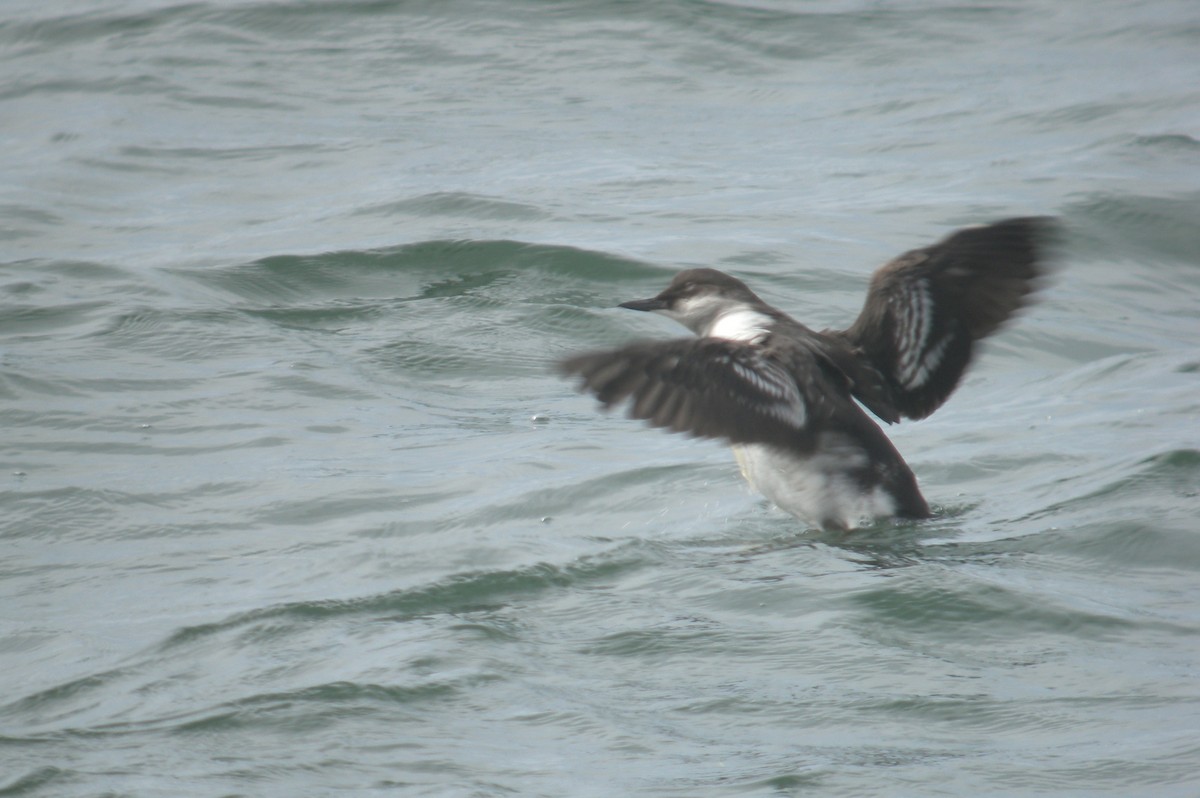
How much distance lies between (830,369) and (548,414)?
6.91 ft

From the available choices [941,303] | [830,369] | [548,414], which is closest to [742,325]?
[830,369]

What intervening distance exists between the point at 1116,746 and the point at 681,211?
777 centimetres

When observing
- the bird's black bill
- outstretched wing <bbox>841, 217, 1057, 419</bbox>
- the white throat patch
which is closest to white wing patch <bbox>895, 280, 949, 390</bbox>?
outstretched wing <bbox>841, 217, 1057, 419</bbox>

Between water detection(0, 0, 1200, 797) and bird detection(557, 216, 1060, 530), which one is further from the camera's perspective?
bird detection(557, 216, 1060, 530)

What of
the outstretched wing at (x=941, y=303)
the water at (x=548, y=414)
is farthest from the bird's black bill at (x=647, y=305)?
the outstretched wing at (x=941, y=303)

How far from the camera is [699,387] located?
5547 mm

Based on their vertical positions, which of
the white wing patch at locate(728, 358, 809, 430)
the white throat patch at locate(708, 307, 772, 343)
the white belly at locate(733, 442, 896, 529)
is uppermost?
the white throat patch at locate(708, 307, 772, 343)

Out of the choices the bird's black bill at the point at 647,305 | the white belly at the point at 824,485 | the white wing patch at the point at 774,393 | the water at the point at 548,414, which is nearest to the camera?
the water at the point at 548,414

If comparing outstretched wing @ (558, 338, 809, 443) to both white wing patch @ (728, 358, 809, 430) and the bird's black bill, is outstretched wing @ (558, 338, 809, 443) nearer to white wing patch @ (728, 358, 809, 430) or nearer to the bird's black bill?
white wing patch @ (728, 358, 809, 430)

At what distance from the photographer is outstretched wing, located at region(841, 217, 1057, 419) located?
6430 mm

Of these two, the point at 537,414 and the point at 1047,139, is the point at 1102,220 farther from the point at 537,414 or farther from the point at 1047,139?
the point at 537,414

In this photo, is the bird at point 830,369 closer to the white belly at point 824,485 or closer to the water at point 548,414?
the white belly at point 824,485

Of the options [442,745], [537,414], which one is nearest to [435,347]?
[537,414]

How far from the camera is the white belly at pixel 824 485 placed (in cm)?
601
